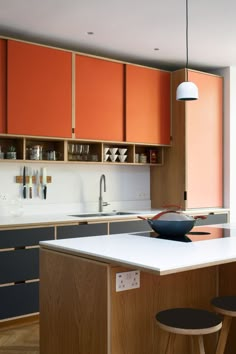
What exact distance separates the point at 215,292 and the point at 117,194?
2616 mm

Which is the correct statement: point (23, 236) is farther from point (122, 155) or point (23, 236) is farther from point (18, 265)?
point (122, 155)

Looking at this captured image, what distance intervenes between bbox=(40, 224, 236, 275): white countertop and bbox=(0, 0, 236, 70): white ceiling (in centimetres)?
199

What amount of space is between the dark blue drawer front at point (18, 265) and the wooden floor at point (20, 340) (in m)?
0.41

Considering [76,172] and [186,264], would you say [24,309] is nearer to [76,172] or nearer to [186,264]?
[76,172]

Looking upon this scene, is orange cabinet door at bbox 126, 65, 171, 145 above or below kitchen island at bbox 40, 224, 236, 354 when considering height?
above

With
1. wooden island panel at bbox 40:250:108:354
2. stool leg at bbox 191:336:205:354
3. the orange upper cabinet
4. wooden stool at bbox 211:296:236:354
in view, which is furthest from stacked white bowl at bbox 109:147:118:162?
stool leg at bbox 191:336:205:354

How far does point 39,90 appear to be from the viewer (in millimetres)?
4305

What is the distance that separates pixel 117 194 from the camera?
17.7 ft

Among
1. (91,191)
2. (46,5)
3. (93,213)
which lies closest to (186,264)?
(46,5)

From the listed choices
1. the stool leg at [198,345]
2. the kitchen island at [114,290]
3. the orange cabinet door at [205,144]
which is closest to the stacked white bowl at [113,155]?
the orange cabinet door at [205,144]

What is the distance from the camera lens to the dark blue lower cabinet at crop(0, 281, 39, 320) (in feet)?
12.3

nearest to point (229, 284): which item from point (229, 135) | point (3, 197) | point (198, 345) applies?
point (198, 345)

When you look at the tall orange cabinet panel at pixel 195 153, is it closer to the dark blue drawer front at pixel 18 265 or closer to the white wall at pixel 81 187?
the white wall at pixel 81 187

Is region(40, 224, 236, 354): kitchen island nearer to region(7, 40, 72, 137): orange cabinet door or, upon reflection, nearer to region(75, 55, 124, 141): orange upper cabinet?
region(7, 40, 72, 137): orange cabinet door
